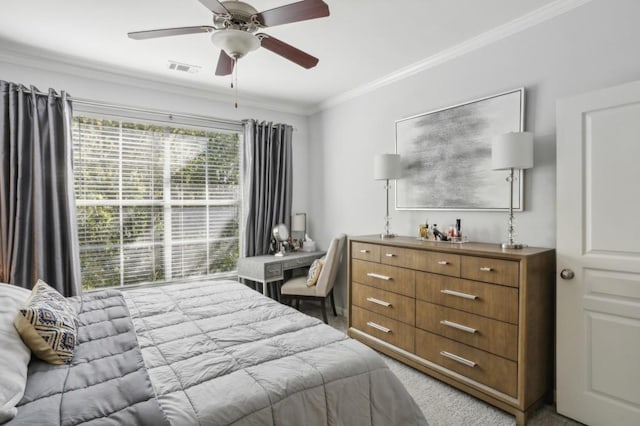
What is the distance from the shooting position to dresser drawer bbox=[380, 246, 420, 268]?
2.70 metres

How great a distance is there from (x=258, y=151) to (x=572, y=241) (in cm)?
329

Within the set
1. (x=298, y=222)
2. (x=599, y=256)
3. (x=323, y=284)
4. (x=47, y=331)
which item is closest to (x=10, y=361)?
(x=47, y=331)

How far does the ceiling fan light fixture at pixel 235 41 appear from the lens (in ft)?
6.16

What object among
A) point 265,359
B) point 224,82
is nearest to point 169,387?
point 265,359

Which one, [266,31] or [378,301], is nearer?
[266,31]

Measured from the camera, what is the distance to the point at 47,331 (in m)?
1.52

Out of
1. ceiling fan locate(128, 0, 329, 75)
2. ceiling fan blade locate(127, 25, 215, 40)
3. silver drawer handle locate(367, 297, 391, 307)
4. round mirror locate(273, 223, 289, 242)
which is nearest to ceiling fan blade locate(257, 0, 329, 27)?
ceiling fan locate(128, 0, 329, 75)

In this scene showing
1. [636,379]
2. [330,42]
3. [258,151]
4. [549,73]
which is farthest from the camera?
[258,151]

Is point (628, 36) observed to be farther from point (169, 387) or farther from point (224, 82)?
point (224, 82)

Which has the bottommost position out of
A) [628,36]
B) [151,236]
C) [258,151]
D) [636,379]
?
[636,379]

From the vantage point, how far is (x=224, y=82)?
3.69 meters

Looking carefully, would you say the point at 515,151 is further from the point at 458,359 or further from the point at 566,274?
the point at 458,359

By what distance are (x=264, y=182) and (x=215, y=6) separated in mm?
2672

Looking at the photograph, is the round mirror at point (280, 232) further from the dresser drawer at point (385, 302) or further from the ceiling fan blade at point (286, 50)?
the ceiling fan blade at point (286, 50)
